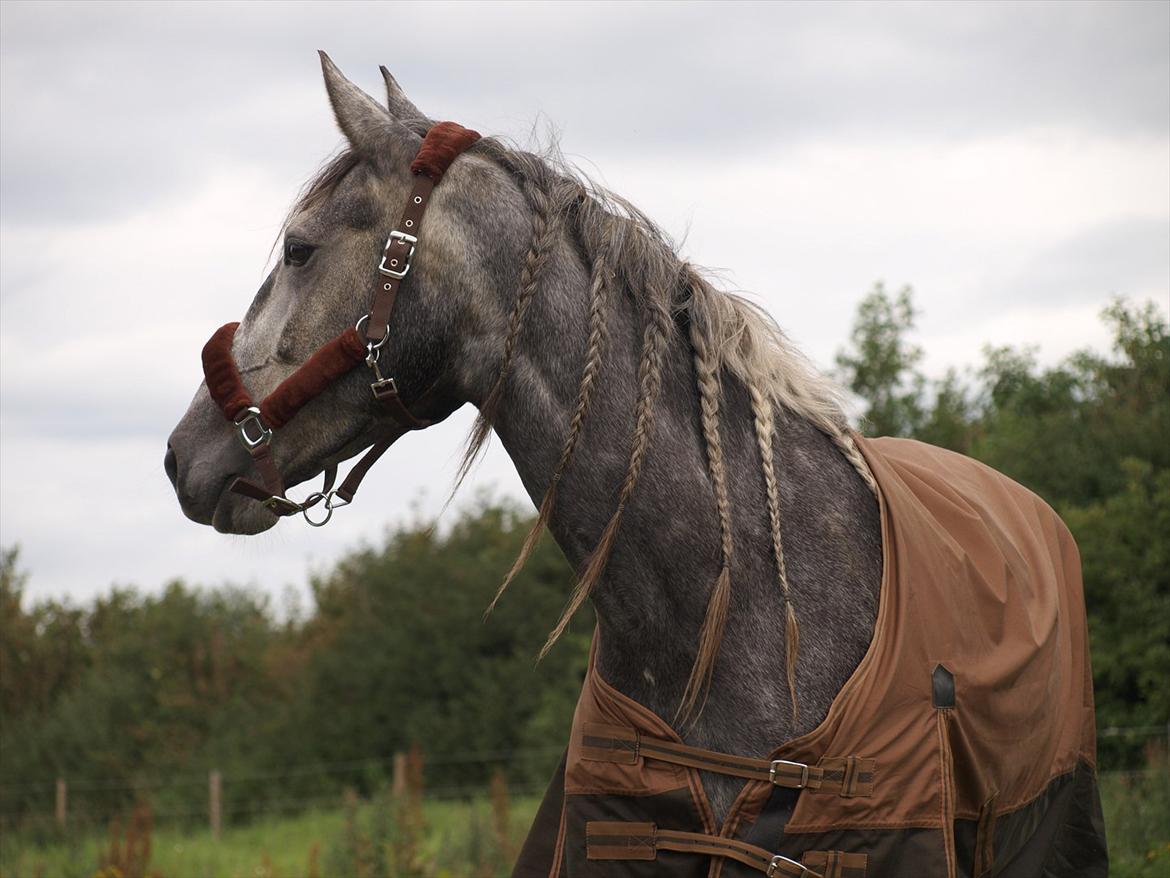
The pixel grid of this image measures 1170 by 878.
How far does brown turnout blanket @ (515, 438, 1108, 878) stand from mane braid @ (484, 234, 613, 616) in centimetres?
47

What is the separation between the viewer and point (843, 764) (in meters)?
2.59

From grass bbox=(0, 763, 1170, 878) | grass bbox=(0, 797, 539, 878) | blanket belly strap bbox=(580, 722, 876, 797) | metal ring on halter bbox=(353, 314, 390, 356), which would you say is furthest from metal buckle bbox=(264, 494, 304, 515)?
grass bbox=(0, 797, 539, 878)

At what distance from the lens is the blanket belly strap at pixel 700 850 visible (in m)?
2.59

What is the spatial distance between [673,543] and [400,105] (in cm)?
130

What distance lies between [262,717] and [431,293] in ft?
80.9

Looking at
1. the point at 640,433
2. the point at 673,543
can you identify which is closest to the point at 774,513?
the point at 673,543

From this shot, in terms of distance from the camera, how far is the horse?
2662 millimetres

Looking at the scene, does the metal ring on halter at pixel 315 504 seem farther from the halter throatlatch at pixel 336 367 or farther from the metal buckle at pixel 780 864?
the metal buckle at pixel 780 864

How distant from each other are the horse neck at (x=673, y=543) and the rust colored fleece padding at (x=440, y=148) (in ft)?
1.11

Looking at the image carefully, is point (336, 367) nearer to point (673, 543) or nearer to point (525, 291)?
point (525, 291)

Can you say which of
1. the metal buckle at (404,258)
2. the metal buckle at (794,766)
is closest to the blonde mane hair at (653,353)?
the metal buckle at (794,766)

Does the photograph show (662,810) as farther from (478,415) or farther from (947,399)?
(947,399)

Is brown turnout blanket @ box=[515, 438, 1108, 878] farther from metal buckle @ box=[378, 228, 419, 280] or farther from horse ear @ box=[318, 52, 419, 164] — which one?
horse ear @ box=[318, 52, 419, 164]

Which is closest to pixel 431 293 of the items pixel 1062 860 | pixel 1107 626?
pixel 1062 860
